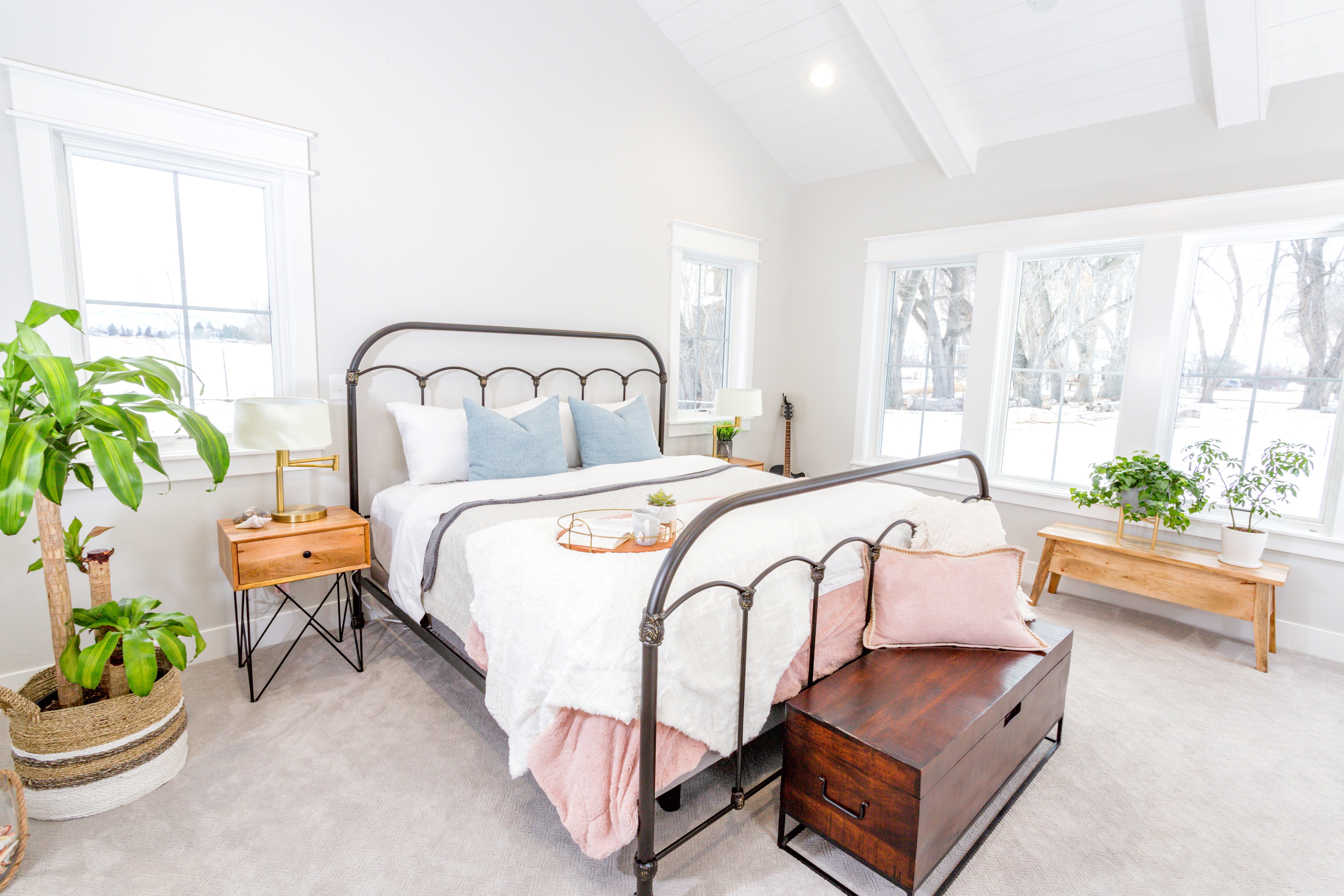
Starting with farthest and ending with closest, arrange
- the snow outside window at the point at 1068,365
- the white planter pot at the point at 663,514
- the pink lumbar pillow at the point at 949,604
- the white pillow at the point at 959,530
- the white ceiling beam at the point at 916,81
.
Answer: the snow outside window at the point at 1068,365, the white ceiling beam at the point at 916,81, the white pillow at the point at 959,530, the pink lumbar pillow at the point at 949,604, the white planter pot at the point at 663,514

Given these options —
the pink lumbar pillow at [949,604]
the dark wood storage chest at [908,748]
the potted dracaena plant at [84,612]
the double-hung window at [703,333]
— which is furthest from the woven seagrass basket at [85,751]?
the double-hung window at [703,333]

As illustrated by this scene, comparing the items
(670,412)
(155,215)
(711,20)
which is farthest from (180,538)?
(711,20)

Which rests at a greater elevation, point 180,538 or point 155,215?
point 155,215

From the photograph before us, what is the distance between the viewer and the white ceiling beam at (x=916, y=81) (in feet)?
10.0

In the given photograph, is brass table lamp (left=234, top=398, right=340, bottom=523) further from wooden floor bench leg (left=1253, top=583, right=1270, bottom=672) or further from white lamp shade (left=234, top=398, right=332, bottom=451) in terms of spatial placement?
wooden floor bench leg (left=1253, top=583, right=1270, bottom=672)

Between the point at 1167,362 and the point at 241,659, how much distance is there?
4.46 metres

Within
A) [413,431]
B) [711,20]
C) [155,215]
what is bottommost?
[413,431]

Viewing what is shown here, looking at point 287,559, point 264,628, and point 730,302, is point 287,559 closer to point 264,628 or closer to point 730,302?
point 264,628

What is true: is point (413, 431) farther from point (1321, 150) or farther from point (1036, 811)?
point (1321, 150)

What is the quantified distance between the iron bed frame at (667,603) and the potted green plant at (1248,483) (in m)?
1.26

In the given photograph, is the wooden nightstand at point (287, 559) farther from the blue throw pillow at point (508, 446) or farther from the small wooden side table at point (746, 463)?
the small wooden side table at point (746, 463)

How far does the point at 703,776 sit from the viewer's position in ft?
6.27

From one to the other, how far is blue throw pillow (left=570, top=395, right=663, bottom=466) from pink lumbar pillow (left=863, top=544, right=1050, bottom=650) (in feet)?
5.01

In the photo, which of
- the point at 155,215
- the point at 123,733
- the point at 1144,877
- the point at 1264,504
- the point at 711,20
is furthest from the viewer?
the point at 711,20
